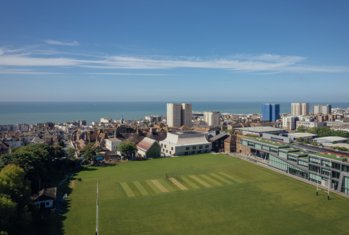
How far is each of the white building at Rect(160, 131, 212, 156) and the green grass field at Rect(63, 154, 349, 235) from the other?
12.6m

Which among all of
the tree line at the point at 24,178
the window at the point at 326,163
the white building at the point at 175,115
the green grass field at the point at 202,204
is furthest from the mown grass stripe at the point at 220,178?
the white building at the point at 175,115

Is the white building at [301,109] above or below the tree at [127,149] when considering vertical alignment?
above

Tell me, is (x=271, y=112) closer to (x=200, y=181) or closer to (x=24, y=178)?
(x=200, y=181)

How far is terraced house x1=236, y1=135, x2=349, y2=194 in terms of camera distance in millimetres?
31969

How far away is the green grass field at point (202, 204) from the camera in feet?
73.5

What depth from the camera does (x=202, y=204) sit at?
27.2 meters

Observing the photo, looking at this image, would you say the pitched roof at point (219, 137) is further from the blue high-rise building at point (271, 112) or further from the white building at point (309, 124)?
the blue high-rise building at point (271, 112)

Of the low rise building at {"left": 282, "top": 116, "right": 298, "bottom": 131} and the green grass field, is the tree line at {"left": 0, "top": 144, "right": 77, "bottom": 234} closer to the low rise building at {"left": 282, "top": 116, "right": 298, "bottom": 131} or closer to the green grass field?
the green grass field

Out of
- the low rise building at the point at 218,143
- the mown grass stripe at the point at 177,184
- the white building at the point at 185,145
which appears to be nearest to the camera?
the mown grass stripe at the point at 177,184

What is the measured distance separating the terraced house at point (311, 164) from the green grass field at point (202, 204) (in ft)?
7.84

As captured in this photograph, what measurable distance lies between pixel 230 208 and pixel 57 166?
25.4 m

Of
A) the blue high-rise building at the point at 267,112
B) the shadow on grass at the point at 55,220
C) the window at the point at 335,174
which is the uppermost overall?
the blue high-rise building at the point at 267,112

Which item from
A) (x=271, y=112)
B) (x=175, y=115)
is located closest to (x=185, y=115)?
(x=175, y=115)

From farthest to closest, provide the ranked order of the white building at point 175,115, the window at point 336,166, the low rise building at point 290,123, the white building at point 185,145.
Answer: the white building at point 175,115
the low rise building at point 290,123
the white building at point 185,145
the window at point 336,166
